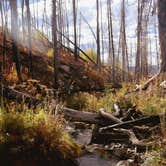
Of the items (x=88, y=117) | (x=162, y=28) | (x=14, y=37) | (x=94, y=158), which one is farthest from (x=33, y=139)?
(x=14, y=37)

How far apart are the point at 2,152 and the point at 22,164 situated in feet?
1.20

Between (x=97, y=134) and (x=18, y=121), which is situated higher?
(x=18, y=121)

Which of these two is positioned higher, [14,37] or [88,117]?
[14,37]

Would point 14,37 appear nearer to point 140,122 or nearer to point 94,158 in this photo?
point 140,122

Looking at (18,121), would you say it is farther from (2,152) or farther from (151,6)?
(151,6)

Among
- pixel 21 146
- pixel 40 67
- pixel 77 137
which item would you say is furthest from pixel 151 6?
pixel 21 146

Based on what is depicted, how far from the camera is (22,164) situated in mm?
6184

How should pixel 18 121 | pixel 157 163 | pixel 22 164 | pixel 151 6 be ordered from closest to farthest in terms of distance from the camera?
pixel 157 163 → pixel 22 164 → pixel 18 121 → pixel 151 6

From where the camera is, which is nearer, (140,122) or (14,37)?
(140,122)

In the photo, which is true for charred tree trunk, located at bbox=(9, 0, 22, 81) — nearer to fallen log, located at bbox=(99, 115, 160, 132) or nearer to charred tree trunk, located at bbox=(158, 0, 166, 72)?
charred tree trunk, located at bbox=(158, 0, 166, 72)

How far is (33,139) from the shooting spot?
20.9 feet

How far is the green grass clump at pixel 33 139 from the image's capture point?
20.6ft

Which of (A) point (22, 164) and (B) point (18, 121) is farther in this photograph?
(B) point (18, 121)

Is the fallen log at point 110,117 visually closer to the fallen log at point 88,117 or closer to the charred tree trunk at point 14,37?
the fallen log at point 88,117
